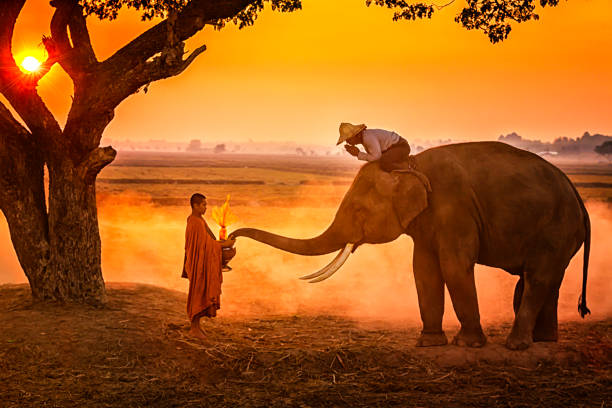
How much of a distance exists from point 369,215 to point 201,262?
2.48m

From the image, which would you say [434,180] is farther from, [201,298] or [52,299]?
[52,299]

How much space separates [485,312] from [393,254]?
7355mm

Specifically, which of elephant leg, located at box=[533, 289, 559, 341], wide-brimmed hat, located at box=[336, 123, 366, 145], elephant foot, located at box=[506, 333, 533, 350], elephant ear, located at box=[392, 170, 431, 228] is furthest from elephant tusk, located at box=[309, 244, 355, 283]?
elephant leg, located at box=[533, 289, 559, 341]

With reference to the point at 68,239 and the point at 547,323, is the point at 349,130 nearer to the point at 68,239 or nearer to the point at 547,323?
the point at 547,323

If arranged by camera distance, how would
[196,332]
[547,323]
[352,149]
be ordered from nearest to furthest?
[352,149] < [196,332] < [547,323]

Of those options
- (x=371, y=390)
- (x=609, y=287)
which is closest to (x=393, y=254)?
(x=609, y=287)

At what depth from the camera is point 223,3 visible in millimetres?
13008

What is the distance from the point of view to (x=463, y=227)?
37.5ft

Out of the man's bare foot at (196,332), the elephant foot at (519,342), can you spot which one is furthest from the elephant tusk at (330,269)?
the elephant foot at (519,342)

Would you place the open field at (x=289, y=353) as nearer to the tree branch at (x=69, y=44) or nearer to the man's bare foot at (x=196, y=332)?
the man's bare foot at (x=196, y=332)

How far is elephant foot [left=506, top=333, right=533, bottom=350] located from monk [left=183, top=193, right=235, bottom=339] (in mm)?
4235

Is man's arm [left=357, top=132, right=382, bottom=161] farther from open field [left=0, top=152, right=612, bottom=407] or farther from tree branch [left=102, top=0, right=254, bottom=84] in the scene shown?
tree branch [left=102, top=0, right=254, bottom=84]

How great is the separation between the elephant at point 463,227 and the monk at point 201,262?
0.44m

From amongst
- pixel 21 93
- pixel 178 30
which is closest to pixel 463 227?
pixel 178 30
